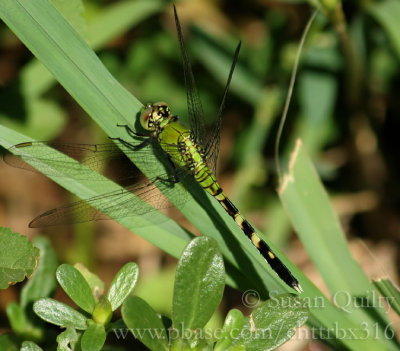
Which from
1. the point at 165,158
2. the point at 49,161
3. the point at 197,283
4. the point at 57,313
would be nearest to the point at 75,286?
the point at 57,313

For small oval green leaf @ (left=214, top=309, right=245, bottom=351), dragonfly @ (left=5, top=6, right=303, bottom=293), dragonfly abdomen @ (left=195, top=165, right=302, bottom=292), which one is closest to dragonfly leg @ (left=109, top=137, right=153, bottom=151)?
dragonfly @ (left=5, top=6, right=303, bottom=293)

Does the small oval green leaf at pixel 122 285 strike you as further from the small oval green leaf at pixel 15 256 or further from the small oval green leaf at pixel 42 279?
the small oval green leaf at pixel 42 279

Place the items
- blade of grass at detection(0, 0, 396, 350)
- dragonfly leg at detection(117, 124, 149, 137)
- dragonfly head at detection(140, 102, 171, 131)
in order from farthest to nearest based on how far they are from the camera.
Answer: dragonfly head at detection(140, 102, 171, 131), dragonfly leg at detection(117, 124, 149, 137), blade of grass at detection(0, 0, 396, 350)

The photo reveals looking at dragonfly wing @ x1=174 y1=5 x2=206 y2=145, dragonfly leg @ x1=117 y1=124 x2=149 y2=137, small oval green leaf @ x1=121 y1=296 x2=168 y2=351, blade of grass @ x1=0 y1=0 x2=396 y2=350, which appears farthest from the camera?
dragonfly wing @ x1=174 y1=5 x2=206 y2=145

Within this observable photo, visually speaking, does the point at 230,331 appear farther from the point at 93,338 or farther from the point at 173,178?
the point at 173,178

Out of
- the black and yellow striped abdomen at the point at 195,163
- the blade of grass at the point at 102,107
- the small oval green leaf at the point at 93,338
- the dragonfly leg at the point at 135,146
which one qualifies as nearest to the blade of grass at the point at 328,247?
the blade of grass at the point at 102,107

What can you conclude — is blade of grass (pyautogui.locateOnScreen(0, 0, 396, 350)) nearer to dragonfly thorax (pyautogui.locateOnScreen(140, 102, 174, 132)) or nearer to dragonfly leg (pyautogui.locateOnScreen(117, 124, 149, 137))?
dragonfly leg (pyautogui.locateOnScreen(117, 124, 149, 137))

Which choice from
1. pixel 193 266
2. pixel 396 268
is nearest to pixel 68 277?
pixel 193 266
